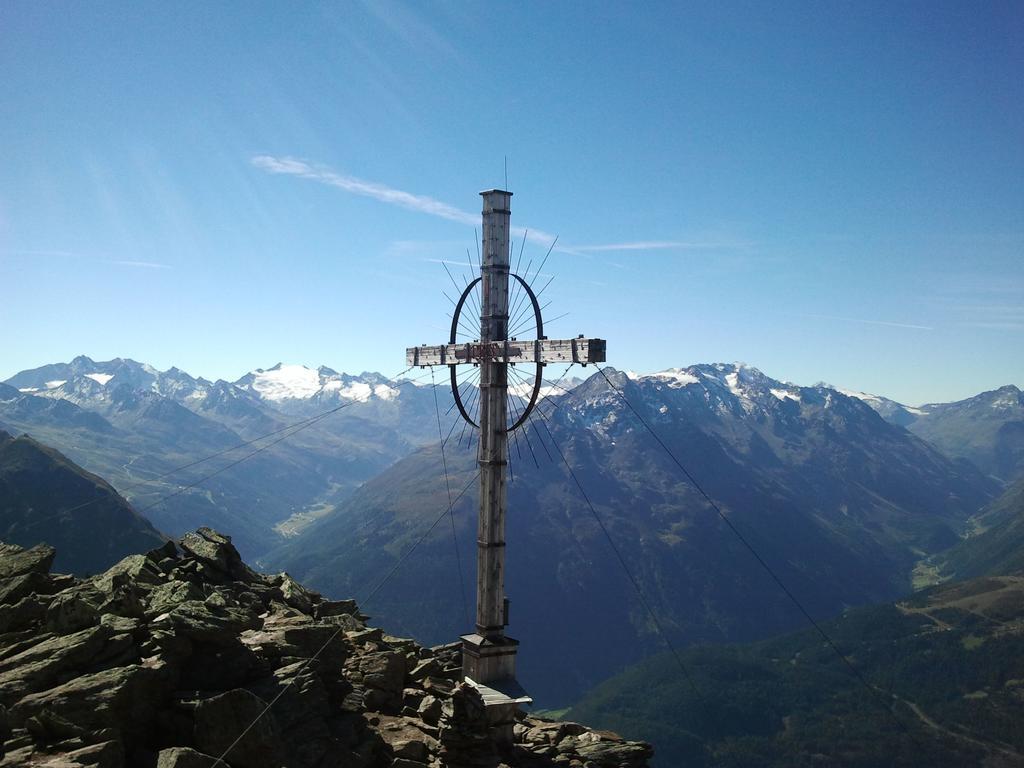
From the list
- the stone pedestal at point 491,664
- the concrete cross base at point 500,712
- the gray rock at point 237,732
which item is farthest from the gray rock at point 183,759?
the stone pedestal at point 491,664

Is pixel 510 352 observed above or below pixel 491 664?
above

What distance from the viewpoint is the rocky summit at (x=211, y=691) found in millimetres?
Result: 13570

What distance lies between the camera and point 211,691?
15.0 metres

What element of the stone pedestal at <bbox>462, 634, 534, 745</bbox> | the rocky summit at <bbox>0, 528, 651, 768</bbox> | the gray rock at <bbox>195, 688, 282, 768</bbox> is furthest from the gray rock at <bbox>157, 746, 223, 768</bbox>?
the stone pedestal at <bbox>462, 634, 534, 745</bbox>

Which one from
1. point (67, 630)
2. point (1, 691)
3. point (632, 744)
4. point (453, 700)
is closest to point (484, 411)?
point (453, 700)

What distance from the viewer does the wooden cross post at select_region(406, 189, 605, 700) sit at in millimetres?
23219

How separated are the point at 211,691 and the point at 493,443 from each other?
36.1 ft

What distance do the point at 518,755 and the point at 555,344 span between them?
35.9 ft

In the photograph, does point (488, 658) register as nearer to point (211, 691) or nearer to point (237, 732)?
point (211, 691)

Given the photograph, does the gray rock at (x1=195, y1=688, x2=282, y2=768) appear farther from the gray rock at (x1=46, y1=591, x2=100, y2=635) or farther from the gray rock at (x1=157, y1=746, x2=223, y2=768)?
the gray rock at (x1=46, y1=591, x2=100, y2=635)

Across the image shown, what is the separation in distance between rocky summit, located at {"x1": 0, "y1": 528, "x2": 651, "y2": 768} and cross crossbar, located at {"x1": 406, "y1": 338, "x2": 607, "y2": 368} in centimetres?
899

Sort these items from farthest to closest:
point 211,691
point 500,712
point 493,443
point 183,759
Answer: point 493,443
point 500,712
point 211,691
point 183,759

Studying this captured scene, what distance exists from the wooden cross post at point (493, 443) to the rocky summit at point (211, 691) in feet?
4.92

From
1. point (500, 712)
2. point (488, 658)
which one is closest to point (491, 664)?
point (488, 658)
